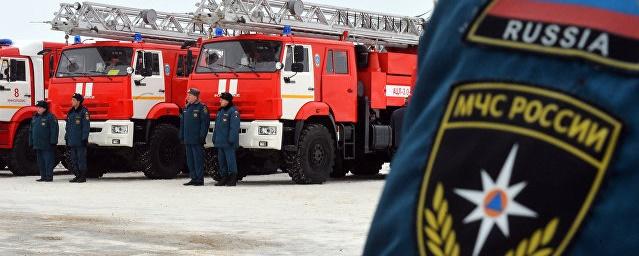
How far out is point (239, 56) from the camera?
17.4 meters

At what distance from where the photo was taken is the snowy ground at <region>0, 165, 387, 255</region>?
9.12 meters

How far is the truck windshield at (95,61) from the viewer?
18906 millimetres

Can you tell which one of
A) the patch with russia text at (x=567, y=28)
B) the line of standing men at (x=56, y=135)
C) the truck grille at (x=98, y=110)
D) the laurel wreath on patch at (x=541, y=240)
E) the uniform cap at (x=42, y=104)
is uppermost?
the patch with russia text at (x=567, y=28)

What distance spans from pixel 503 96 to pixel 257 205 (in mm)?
12254

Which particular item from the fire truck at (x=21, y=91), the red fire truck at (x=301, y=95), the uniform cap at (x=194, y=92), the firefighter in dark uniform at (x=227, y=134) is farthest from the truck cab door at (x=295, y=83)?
the fire truck at (x=21, y=91)

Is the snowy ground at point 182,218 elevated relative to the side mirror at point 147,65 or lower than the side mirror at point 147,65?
lower

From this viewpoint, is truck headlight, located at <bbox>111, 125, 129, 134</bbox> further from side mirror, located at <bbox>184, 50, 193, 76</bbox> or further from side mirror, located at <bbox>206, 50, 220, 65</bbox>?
side mirror, located at <bbox>206, 50, 220, 65</bbox>

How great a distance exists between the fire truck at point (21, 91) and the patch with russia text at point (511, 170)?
19233mm

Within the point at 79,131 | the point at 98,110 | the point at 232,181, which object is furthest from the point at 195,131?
the point at 98,110

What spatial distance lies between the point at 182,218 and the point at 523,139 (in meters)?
10.6

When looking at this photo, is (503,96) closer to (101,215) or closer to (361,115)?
(101,215)

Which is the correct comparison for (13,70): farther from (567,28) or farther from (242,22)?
(567,28)

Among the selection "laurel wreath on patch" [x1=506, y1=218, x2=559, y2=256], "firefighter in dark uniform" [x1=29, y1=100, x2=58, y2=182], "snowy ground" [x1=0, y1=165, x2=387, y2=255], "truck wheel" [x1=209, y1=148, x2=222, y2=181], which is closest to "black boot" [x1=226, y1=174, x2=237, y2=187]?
"snowy ground" [x1=0, y1=165, x2=387, y2=255]

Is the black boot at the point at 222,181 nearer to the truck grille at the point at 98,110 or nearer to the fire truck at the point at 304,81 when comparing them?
the fire truck at the point at 304,81
